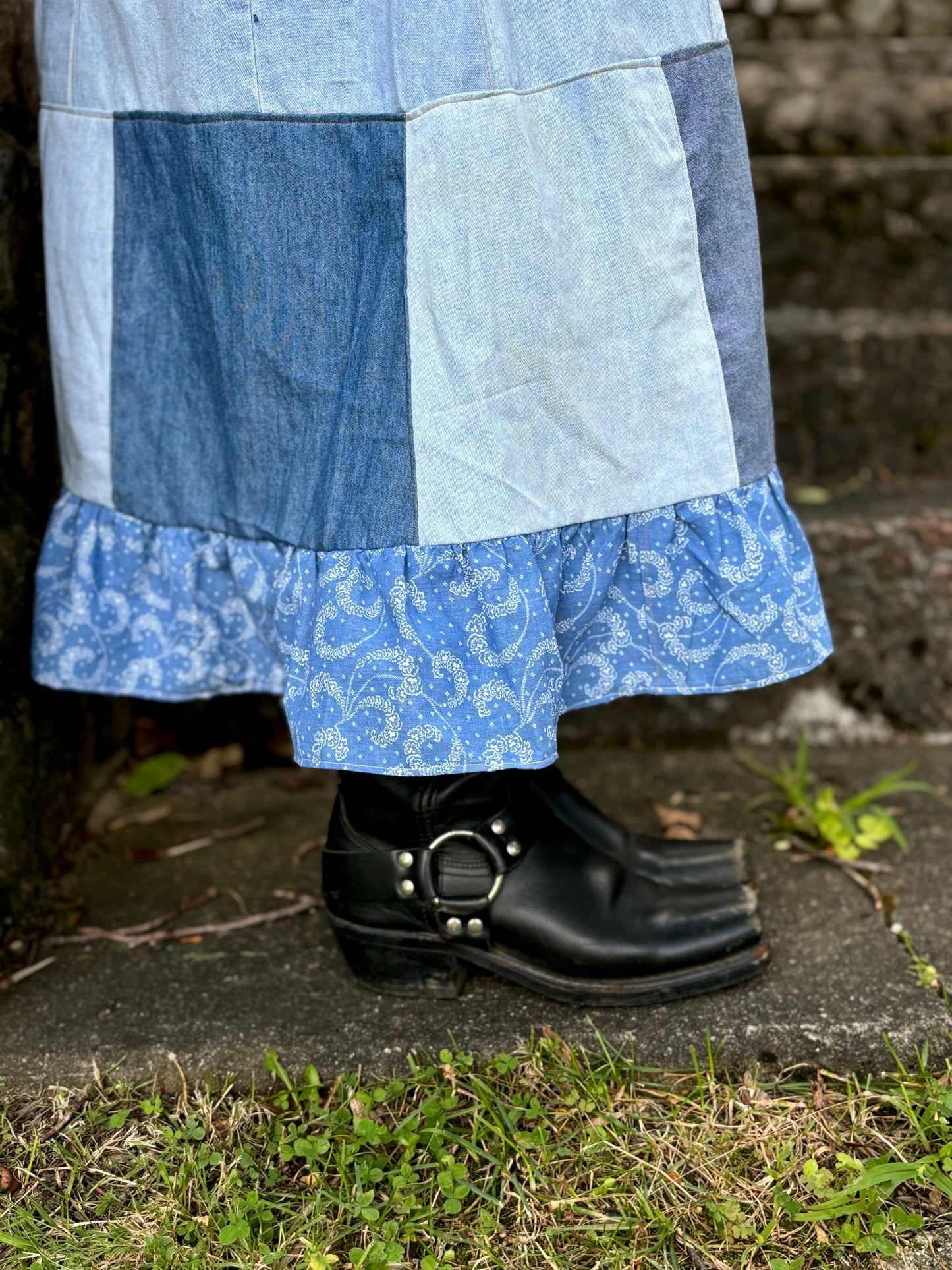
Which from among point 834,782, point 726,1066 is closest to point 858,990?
point 726,1066

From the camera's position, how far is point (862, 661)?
1559 millimetres

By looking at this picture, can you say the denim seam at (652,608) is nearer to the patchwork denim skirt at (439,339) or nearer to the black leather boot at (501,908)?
the patchwork denim skirt at (439,339)

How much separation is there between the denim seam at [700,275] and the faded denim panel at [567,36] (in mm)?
37

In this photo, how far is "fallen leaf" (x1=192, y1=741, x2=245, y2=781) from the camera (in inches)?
61.7

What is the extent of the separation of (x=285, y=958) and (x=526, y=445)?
24.4 inches

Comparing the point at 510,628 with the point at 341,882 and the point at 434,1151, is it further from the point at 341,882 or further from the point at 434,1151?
the point at 434,1151

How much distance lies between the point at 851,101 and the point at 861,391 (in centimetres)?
48

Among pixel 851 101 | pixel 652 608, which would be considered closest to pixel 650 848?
pixel 652 608

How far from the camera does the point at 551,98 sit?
90 cm

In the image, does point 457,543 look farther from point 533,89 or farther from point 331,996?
point 331,996

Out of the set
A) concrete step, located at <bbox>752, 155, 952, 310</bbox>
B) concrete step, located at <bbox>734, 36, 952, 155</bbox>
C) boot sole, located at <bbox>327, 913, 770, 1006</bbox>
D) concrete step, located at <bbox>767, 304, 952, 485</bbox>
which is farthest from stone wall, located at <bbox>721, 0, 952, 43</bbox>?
Answer: boot sole, located at <bbox>327, 913, 770, 1006</bbox>

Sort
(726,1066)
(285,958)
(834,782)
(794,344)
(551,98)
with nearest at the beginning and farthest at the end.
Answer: (551,98)
(726,1066)
(285,958)
(834,782)
(794,344)

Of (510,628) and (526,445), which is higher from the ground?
(526,445)

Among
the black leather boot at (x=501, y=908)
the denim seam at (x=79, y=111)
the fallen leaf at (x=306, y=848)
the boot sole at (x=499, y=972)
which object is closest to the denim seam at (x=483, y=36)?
the denim seam at (x=79, y=111)
